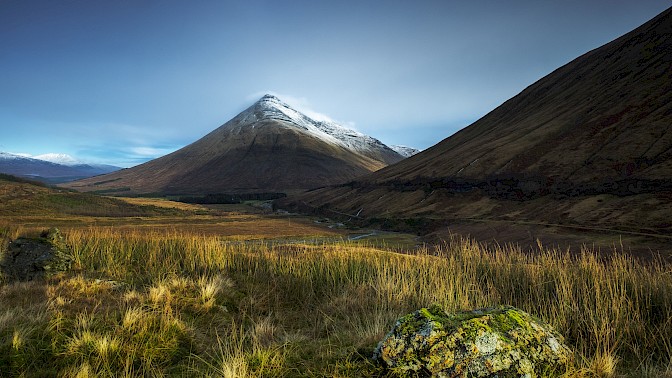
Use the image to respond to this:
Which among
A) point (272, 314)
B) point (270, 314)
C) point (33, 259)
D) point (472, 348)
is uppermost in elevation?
point (472, 348)

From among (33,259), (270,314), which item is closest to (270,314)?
(270,314)

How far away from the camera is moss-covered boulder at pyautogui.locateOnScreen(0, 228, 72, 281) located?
403 inches

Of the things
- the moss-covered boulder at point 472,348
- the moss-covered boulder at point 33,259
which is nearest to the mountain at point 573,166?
the moss-covered boulder at point 472,348

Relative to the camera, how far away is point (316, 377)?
13.7ft

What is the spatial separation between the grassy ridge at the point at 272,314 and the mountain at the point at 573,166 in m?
30.5

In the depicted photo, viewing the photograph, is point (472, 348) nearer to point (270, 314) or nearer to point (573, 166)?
point (270, 314)

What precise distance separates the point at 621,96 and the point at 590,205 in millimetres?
34115

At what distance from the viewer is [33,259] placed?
10523 millimetres

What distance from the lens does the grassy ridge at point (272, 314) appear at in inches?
184

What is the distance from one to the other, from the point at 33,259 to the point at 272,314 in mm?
8170

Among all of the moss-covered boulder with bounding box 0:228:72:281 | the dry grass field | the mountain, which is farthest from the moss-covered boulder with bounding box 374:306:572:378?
the mountain

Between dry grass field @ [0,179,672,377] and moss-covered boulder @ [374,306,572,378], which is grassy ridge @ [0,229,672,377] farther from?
moss-covered boulder @ [374,306,572,378]

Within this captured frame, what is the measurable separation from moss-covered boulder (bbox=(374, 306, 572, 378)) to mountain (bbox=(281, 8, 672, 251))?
35141 millimetres

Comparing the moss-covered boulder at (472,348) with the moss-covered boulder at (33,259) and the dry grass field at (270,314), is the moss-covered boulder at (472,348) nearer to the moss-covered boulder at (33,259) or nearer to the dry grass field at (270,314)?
the dry grass field at (270,314)
